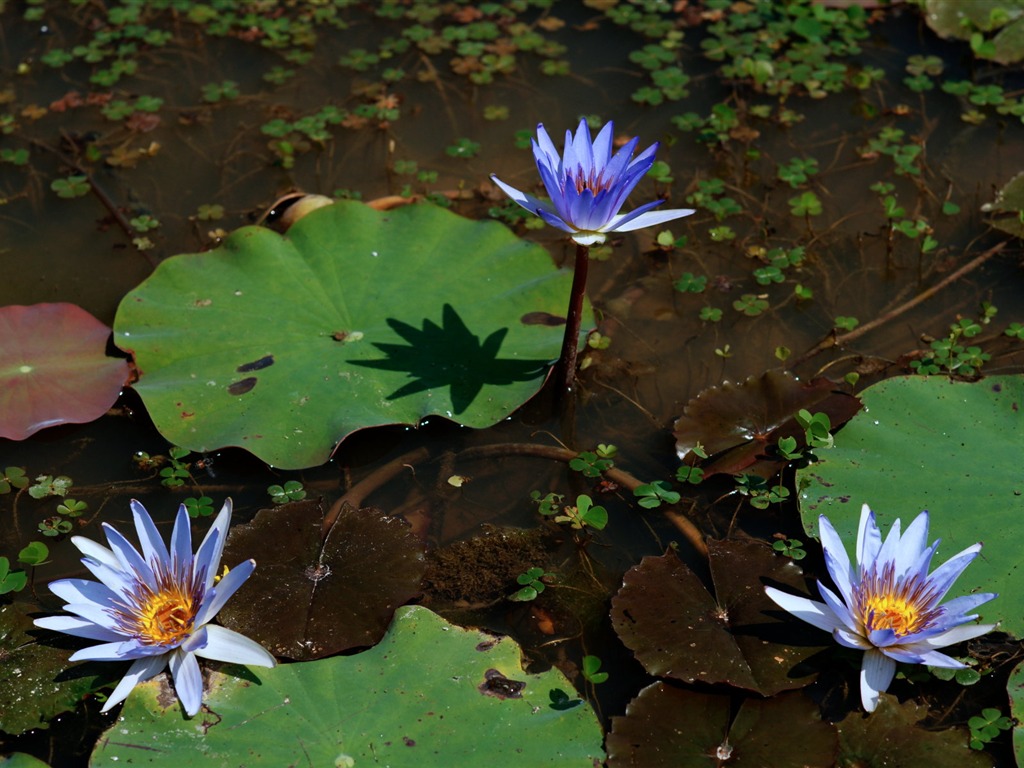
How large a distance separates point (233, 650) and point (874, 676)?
1698mm

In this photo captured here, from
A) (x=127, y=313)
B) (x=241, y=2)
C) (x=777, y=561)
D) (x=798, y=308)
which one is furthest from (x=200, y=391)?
(x=241, y=2)

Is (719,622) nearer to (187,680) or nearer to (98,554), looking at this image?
(187,680)

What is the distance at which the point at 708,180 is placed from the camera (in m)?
4.57

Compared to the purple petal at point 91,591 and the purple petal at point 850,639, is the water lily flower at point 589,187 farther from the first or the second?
the purple petal at point 91,591

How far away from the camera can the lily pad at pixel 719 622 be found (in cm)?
257

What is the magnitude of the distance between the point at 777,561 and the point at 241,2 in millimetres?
4668

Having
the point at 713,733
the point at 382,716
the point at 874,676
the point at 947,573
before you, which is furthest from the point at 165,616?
the point at 947,573

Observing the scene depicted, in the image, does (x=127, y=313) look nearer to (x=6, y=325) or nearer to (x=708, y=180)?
(x=6, y=325)

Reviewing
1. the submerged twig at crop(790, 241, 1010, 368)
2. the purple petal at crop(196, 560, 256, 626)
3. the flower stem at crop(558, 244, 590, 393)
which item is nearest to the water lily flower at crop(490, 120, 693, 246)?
the flower stem at crop(558, 244, 590, 393)

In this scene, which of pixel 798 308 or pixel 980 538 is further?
pixel 798 308

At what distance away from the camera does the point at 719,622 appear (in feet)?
8.88

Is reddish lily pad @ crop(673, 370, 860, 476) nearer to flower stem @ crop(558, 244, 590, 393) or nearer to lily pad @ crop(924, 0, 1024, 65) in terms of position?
flower stem @ crop(558, 244, 590, 393)

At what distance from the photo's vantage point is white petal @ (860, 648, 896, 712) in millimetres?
2518

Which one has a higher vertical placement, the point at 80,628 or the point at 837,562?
the point at 837,562
